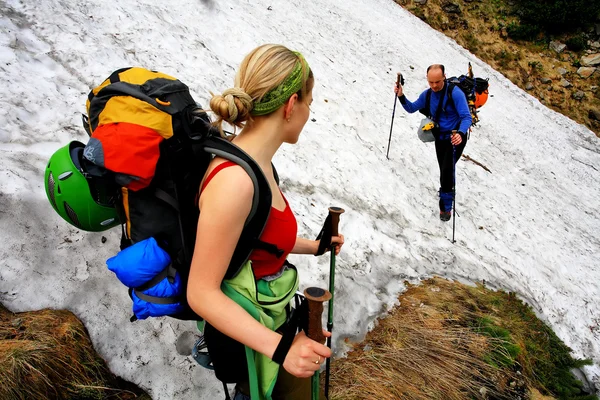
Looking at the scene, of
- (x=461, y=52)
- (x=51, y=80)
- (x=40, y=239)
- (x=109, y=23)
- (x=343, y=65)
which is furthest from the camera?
(x=461, y=52)

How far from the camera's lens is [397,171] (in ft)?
27.5

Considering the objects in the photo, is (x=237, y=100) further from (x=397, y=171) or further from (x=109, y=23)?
(x=397, y=171)

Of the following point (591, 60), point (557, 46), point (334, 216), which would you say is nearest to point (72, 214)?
point (334, 216)

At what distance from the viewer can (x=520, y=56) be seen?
21969 mm

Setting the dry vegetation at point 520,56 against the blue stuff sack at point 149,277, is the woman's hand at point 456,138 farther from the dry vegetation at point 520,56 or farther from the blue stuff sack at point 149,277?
the dry vegetation at point 520,56

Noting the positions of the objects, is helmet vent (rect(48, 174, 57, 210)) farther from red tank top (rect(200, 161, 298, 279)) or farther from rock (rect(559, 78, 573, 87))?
rock (rect(559, 78, 573, 87))

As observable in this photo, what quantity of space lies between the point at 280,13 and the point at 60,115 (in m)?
8.60

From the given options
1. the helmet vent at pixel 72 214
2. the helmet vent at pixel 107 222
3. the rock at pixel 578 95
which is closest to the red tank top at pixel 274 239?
the helmet vent at pixel 107 222

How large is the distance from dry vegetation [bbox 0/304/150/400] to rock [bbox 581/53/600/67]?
92.0 feet

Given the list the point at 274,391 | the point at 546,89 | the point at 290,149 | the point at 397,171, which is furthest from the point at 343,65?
the point at 546,89

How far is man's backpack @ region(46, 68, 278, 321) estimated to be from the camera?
173 cm

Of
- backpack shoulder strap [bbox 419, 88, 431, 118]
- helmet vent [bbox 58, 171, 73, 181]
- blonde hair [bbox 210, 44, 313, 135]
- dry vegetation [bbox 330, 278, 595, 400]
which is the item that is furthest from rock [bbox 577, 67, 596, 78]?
helmet vent [bbox 58, 171, 73, 181]

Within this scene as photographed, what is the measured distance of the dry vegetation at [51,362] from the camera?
2412 mm

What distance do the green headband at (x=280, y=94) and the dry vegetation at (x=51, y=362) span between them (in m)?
2.30
